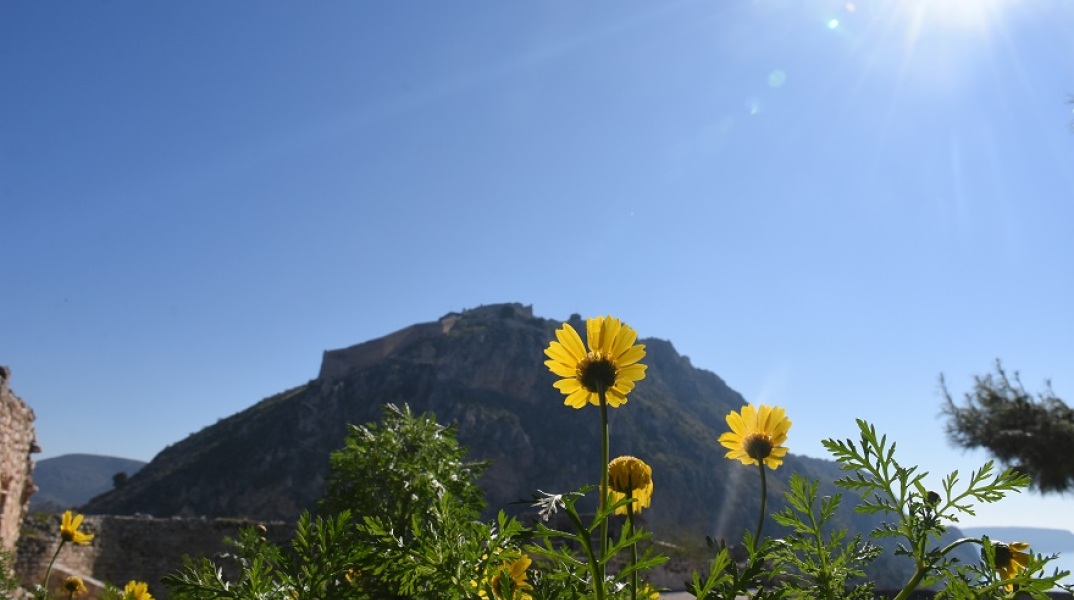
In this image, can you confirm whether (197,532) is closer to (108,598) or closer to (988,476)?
(108,598)

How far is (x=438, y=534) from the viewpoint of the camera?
3.76 feet

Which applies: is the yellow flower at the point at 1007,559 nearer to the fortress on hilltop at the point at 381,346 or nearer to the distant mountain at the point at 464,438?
the distant mountain at the point at 464,438

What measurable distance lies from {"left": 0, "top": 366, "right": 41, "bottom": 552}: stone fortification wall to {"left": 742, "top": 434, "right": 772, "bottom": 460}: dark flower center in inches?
438

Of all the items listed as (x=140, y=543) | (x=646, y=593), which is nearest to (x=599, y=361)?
(x=646, y=593)

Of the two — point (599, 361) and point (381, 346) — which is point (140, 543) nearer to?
point (599, 361)

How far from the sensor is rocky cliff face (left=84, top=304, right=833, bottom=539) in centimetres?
6494

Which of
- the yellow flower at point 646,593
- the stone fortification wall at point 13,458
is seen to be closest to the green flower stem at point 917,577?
the yellow flower at point 646,593

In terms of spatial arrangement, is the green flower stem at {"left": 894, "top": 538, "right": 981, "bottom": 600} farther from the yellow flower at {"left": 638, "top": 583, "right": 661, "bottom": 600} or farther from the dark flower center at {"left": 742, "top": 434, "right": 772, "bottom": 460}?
the dark flower center at {"left": 742, "top": 434, "right": 772, "bottom": 460}

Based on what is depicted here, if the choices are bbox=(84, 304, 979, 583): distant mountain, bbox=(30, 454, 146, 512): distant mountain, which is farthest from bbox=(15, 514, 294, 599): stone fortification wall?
bbox=(30, 454, 146, 512): distant mountain

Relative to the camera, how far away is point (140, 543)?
19688 millimetres

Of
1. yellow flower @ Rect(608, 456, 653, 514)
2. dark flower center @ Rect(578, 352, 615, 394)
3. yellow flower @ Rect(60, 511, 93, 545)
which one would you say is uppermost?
dark flower center @ Rect(578, 352, 615, 394)

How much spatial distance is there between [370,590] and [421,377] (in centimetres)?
7749

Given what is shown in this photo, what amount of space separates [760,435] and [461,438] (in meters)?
72.9

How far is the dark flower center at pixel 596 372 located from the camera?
1385 millimetres
